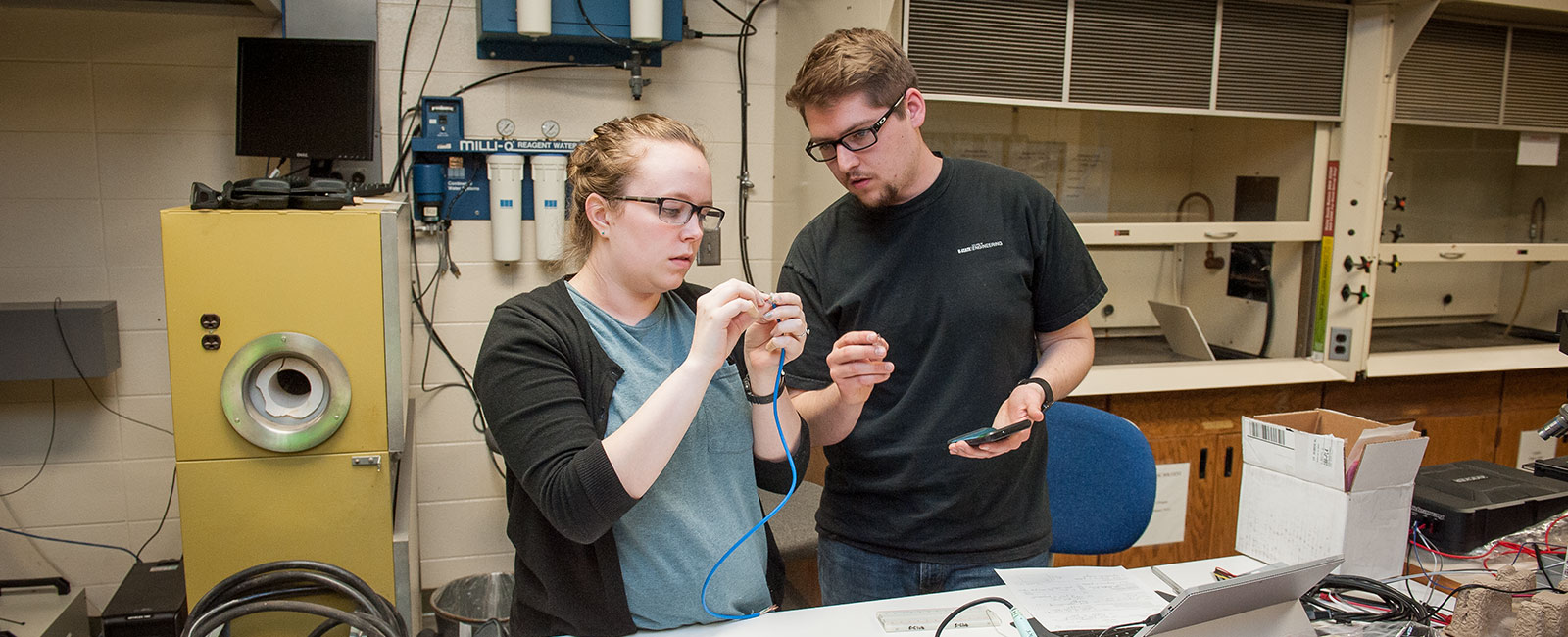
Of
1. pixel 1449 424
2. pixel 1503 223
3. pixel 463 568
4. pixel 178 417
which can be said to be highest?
pixel 1503 223

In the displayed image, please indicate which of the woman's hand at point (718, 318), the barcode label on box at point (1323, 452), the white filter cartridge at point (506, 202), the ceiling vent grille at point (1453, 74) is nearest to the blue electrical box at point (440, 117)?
the white filter cartridge at point (506, 202)

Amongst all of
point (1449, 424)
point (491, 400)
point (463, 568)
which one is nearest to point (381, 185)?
point (463, 568)

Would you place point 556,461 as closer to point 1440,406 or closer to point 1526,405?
point 1440,406

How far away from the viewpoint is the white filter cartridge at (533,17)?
252cm

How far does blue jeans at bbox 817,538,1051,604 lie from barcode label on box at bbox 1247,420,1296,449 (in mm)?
403

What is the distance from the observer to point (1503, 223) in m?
3.73

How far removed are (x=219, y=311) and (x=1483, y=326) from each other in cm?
421

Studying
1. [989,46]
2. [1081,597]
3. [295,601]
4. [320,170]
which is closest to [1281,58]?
[989,46]

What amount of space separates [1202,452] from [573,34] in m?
2.21

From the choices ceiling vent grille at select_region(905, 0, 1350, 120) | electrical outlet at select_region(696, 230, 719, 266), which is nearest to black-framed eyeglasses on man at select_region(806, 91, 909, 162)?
ceiling vent grille at select_region(905, 0, 1350, 120)

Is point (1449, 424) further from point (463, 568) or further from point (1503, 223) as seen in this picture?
point (463, 568)

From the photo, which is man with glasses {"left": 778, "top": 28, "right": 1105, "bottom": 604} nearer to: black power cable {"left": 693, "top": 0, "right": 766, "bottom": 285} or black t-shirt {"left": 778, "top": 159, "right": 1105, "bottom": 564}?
black t-shirt {"left": 778, "top": 159, "right": 1105, "bottom": 564}

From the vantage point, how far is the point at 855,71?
58.4 inches

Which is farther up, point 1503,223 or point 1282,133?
point 1282,133
